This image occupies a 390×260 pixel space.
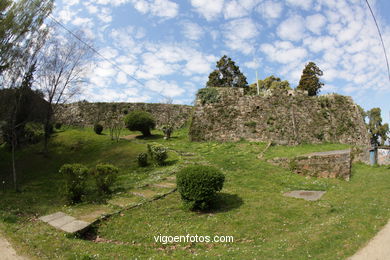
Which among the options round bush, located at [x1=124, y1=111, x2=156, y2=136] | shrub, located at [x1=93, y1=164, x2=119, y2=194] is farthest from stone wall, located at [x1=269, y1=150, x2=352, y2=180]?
round bush, located at [x1=124, y1=111, x2=156, y2=136]

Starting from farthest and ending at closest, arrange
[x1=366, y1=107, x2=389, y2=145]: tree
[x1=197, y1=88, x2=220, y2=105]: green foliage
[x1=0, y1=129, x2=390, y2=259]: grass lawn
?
[x1=366, y1=107, x2=389, y2=145]: tree, [x1=197, y1=88, x2=220, y2=105]: green foliage, [x1=0, y1=129, x2=390, y2=259]: grass lawn

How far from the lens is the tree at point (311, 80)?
33.0 meters

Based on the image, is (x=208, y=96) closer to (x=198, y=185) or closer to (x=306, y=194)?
(x=306, y=194)

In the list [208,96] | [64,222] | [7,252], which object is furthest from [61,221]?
[208,96]

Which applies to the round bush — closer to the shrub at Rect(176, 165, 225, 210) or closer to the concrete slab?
the concrete slab

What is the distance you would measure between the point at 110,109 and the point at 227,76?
18095mm

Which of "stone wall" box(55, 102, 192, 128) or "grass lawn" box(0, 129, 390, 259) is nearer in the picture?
"grass lawn" box(0, 129, 390, 259)

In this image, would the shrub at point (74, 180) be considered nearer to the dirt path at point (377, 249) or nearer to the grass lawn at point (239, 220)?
the grass lawn at point (239, 220)

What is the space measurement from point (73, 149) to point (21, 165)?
3.60m

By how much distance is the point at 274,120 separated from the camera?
57.6ft

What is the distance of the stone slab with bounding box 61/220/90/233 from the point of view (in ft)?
18.9

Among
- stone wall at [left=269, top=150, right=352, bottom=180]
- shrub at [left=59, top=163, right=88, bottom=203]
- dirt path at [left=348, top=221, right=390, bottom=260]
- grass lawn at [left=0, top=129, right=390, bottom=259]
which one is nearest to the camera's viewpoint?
dirt path at [left=348, top=221, right=390, bottom=260]

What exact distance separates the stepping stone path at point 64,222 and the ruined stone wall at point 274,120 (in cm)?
1143

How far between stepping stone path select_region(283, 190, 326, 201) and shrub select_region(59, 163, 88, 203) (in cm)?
674
